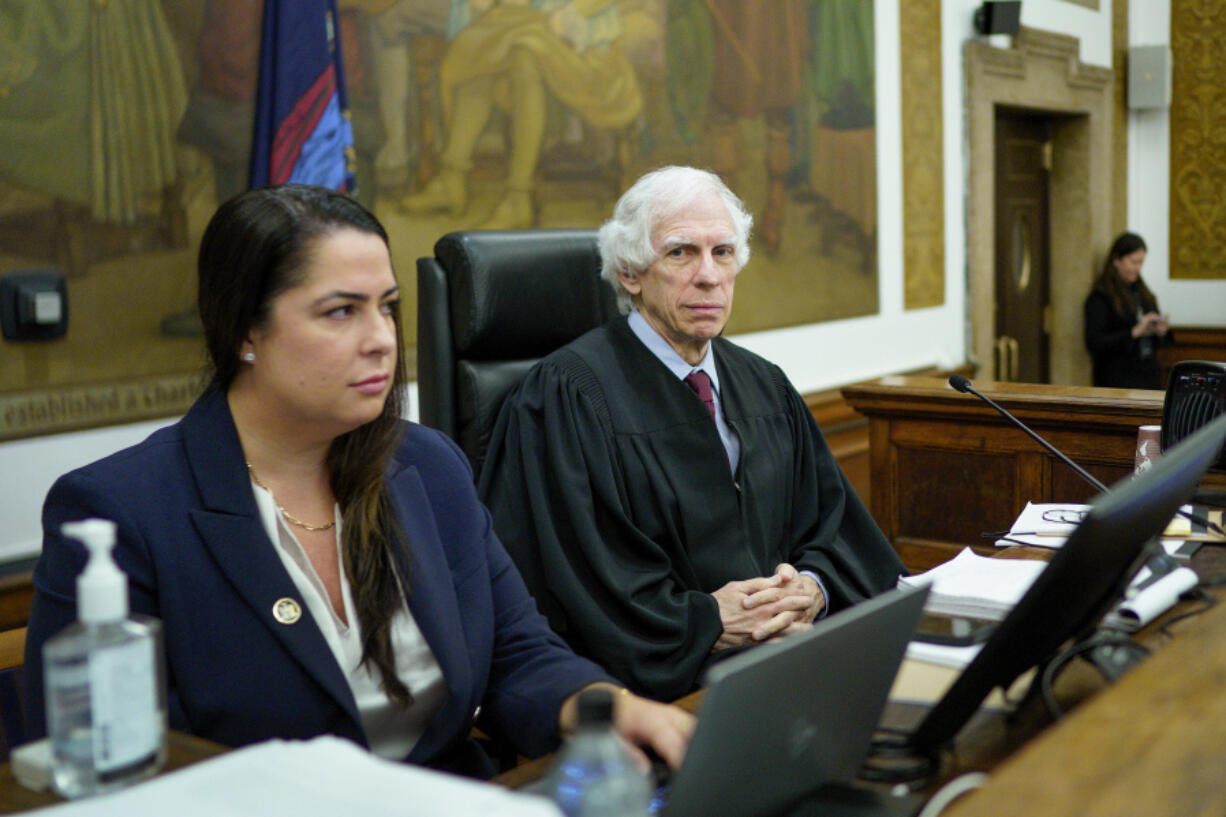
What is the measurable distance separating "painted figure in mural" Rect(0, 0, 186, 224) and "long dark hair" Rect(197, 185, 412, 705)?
56.7 inches

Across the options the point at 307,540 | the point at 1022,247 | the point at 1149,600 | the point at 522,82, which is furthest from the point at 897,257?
the point at 307,540

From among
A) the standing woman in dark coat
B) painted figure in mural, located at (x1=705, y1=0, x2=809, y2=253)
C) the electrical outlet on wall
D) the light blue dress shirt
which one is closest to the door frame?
the standing woman in dark coat

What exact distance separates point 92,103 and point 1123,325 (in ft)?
21.1

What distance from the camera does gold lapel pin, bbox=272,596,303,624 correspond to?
150 cm

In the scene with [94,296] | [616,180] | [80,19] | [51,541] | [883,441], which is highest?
[80,19]

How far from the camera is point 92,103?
2.93 metres

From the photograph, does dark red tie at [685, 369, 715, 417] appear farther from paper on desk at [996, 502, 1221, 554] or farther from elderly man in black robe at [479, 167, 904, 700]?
paper on desk at [996, 502, 1221, 554]

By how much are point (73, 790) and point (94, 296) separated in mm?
2148

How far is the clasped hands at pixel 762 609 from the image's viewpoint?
2.40m

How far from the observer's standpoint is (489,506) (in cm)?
256

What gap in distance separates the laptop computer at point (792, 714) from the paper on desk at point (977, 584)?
1.77 feet

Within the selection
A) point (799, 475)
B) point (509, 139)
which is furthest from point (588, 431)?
point (509, 139)

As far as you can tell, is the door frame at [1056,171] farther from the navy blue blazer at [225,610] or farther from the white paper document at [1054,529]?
→ the navy blue blazer at [225,610]

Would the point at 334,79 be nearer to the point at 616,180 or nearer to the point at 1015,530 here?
the point at 616,180
